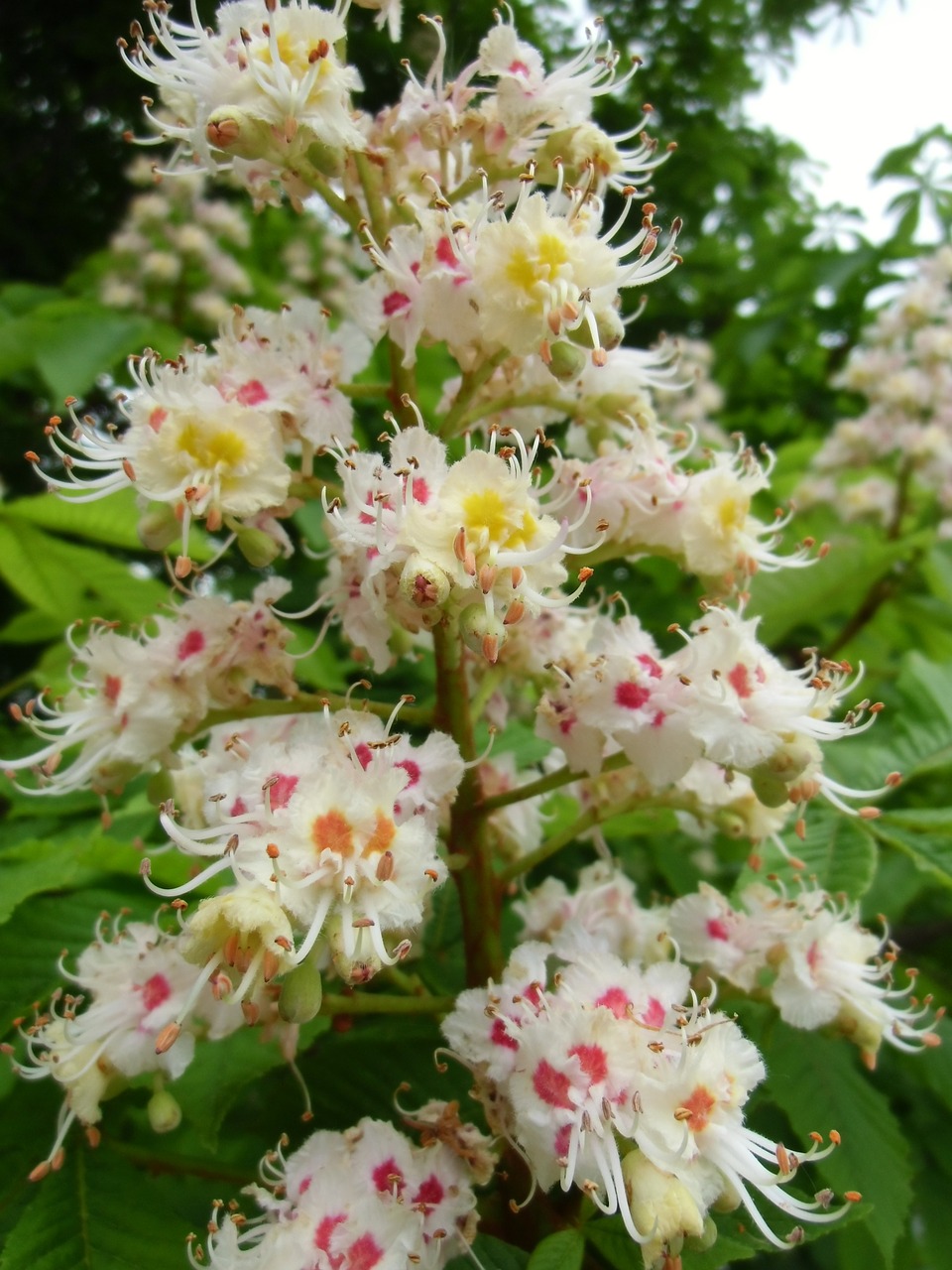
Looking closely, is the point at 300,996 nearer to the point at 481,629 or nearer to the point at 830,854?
the point at 481,629

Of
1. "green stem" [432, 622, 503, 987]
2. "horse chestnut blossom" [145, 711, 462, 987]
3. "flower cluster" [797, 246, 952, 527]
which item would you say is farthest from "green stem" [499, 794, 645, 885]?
"flower cluster" [797, 246, 952, 527]

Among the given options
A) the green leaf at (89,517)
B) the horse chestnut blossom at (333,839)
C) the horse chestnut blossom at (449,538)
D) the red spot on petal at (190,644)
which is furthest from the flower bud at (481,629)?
the green leaf at (89,517)

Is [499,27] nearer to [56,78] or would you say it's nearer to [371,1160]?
[371,1160]

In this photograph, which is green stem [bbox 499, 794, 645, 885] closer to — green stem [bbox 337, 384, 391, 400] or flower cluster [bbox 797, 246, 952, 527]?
green stem [bbox 337, 384, 391, 400]

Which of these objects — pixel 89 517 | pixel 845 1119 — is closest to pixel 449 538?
pixel 845 1119

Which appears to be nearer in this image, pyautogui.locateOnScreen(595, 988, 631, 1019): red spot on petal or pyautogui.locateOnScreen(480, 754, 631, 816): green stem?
pyautogui.locateOnScreen(595, 988, 631, 1019): red spot on petal

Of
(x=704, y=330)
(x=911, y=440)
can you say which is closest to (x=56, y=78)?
(x=704, y=330)
